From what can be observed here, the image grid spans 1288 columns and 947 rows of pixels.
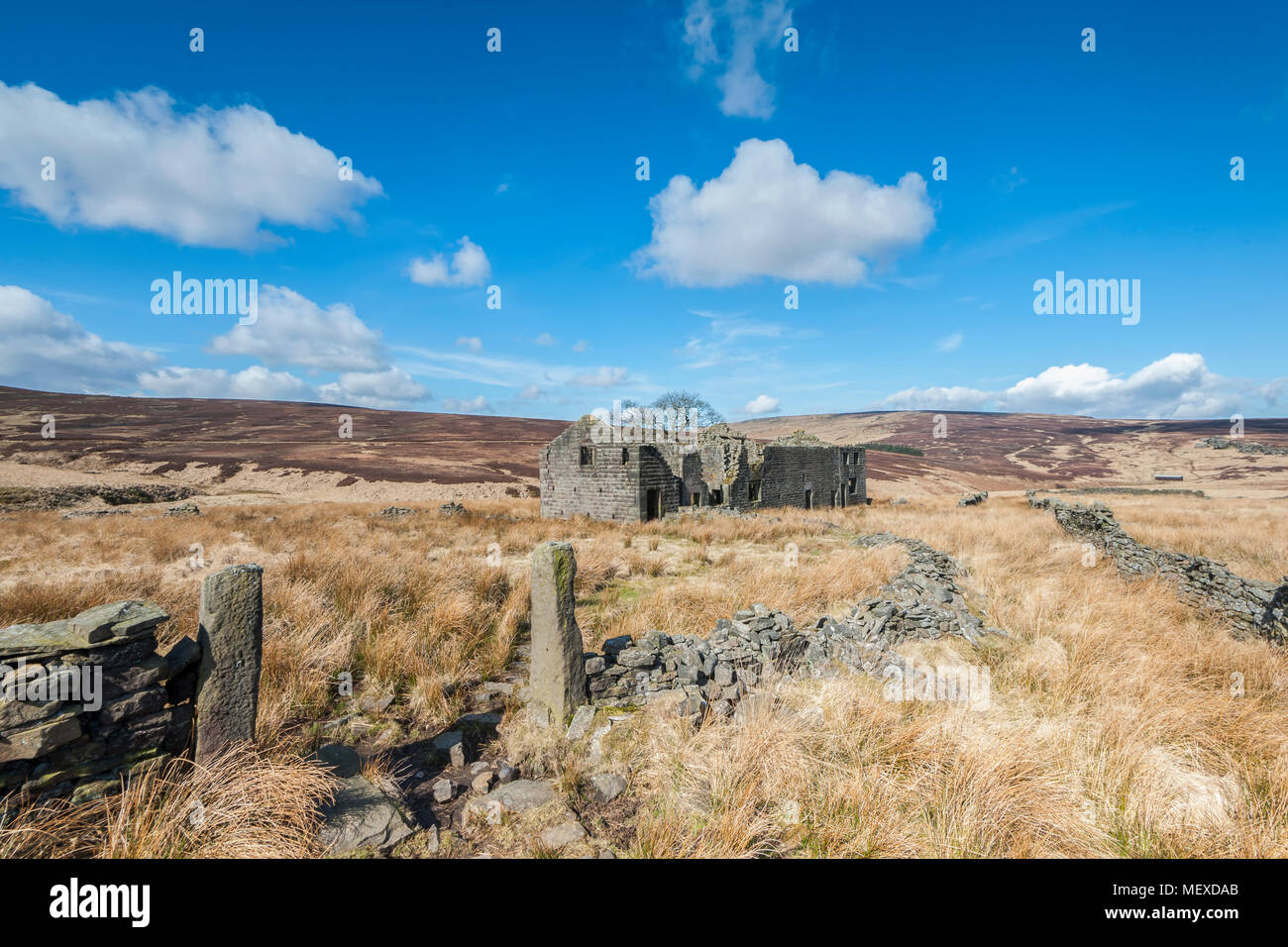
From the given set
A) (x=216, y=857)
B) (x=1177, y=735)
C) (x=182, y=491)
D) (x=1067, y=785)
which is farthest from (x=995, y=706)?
(x=182, y=491)

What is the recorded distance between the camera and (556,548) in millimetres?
4383

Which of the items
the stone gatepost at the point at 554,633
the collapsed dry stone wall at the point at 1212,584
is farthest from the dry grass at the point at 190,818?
the collapsed dry stone wall at the point at 1212,584

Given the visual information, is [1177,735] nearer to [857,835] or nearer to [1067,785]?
[1067,785]

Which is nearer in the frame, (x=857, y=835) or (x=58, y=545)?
(x=857, y=835)

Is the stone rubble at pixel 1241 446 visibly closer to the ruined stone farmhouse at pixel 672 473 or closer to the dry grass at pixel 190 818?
the ruined stone farmhouse at pixel 672 473

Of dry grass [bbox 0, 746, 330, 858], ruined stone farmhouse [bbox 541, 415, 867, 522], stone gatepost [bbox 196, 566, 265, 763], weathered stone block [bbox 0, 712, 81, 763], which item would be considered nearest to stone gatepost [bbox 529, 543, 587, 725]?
dry grass [bbox 0, 746, 330, 858]

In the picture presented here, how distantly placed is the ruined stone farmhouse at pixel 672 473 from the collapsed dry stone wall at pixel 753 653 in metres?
10.9

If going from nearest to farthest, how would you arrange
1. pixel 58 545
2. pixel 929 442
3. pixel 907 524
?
1. pixel 58 545
2. pixel 907 524
3. pixel 929 442

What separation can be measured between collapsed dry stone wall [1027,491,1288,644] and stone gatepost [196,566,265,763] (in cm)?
1056

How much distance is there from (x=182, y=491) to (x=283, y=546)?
22888 millimetres

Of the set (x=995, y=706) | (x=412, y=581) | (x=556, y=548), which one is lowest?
(x=995, y=706)

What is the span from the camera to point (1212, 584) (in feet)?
26.3

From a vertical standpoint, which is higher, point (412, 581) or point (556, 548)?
point (556, 548)

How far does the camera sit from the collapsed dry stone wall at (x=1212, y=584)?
6.27m
